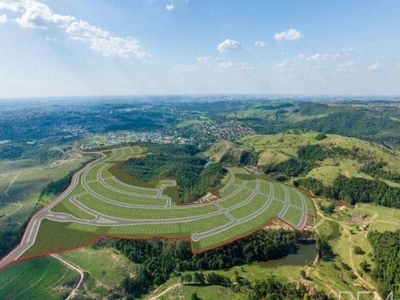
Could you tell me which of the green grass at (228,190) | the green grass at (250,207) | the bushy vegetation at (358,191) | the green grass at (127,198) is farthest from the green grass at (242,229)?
the bushy vegetation at (358,191)

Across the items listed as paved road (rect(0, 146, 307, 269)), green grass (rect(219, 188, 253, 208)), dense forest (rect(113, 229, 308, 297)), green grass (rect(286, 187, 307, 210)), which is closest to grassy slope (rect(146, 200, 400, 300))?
dense forest (rect(113, 229, 308, 297))

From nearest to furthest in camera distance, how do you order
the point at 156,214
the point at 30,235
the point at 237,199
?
the point at 30,235 → the point at 156,214 → the point at 237,199

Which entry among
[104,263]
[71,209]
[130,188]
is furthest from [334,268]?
[71,209]

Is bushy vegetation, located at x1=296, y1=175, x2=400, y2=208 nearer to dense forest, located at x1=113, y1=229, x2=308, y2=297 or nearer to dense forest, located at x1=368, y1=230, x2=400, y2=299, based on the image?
dense forest, located at x1=368, y1=230, x2=400, y2=299

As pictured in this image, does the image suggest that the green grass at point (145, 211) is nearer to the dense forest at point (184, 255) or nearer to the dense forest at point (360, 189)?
the dense forest at point (184, 255)

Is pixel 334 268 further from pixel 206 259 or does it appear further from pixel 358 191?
pixel 358 191
